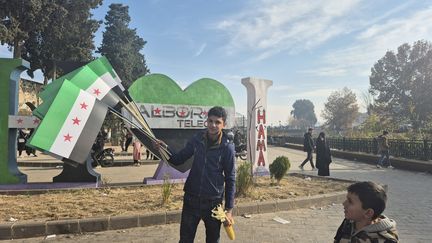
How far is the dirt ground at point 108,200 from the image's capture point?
6660mm

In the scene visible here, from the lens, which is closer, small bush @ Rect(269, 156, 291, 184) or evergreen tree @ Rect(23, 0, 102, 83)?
small bush @ Rect(269, 156, 291, 184)

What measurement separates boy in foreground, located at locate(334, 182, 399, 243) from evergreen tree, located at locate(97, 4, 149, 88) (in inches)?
1584

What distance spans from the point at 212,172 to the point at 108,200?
16.0ft

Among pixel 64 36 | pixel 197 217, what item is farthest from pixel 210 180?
pixel 64 36

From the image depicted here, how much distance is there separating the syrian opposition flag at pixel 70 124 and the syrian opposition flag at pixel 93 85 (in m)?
0.51

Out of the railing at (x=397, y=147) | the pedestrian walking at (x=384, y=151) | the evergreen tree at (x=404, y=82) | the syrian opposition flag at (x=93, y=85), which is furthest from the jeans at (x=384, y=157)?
the evergreen tree at (x=404, y=82)

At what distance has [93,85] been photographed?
30.0ft

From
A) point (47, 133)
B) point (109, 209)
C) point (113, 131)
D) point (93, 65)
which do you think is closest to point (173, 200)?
point (109, 209)

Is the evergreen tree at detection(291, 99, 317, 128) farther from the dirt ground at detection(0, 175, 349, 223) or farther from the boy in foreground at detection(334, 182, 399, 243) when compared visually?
the boy in foreground at detection(334, 182, 399, 243)

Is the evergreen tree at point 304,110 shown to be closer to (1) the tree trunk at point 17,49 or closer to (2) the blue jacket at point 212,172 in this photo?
(1) the tree trunk at point 17,49

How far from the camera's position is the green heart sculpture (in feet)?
36.8

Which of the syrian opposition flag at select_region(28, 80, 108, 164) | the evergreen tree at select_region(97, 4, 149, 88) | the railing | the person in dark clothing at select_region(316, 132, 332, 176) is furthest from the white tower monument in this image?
the evergreen tree at select_region(97, 4, 149, 88)

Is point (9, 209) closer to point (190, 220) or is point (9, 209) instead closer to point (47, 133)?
point (47, 133)

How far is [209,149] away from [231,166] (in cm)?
26
